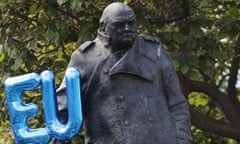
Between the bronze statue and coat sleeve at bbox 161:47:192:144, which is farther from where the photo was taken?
coat sleeve at bbox 161:47:192:144

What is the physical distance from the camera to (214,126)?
537 inches

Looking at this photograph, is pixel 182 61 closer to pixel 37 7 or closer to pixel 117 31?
→ pixel 37 7

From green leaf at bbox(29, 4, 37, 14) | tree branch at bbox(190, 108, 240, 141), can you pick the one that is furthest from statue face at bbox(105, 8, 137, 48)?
tree branch at bbox(190, 108, 240, 141)

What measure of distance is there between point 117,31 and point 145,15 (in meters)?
4.23

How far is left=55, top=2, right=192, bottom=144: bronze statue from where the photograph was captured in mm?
7883

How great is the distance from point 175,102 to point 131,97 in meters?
0.36

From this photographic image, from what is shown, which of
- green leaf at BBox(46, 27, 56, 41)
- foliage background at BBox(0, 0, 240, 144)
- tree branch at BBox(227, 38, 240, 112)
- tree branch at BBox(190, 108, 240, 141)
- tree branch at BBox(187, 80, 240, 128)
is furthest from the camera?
tree branch at BBox(227, 38, 240, 112)

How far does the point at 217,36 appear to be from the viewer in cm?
1289

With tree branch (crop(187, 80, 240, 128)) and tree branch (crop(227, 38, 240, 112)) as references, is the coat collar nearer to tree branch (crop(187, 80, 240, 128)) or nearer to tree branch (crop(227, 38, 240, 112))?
tree branch (crop(187, 80, 240, 128))

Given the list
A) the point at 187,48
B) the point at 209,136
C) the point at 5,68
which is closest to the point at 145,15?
the point at 187,48

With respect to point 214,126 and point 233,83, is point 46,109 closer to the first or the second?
point 214,126

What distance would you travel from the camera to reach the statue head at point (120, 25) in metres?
7.89

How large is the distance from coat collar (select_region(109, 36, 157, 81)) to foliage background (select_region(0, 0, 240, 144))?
325 centimetres

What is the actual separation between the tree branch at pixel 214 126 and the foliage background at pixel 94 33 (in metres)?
0.01
